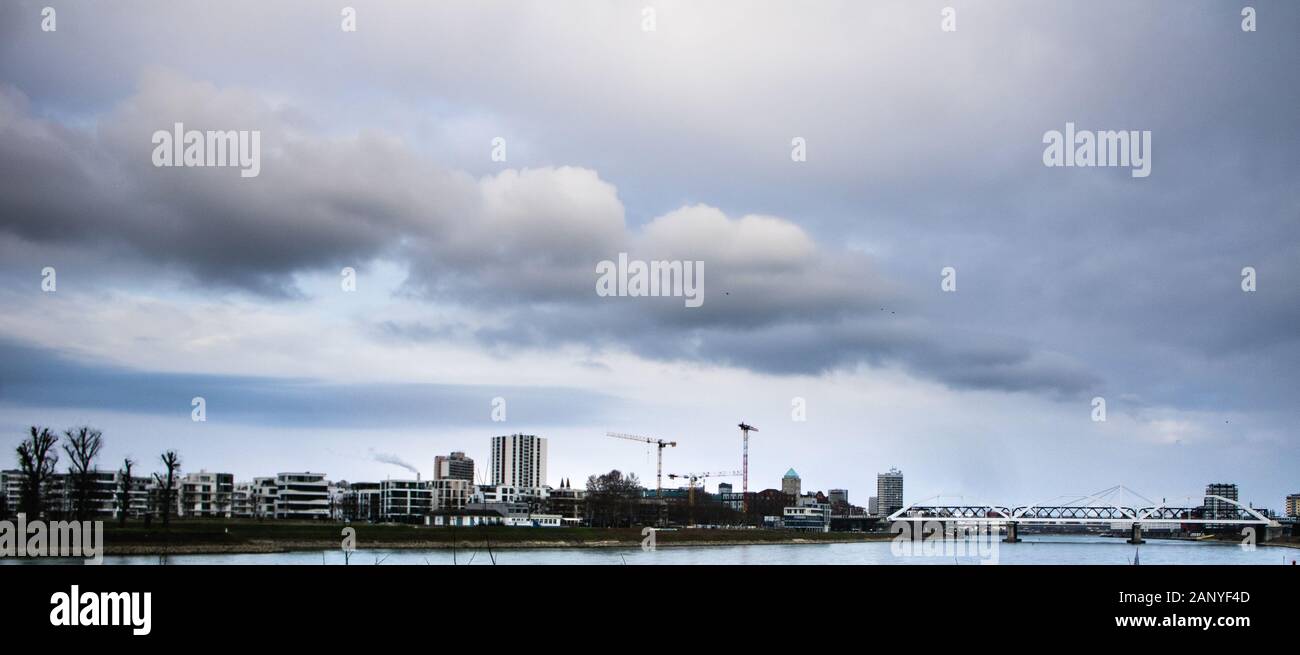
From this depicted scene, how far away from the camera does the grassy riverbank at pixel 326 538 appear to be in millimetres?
102125

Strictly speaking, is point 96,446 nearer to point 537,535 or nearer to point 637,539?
point 537,535

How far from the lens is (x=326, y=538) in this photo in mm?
121938

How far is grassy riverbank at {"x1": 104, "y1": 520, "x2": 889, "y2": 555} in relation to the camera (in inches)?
4021
